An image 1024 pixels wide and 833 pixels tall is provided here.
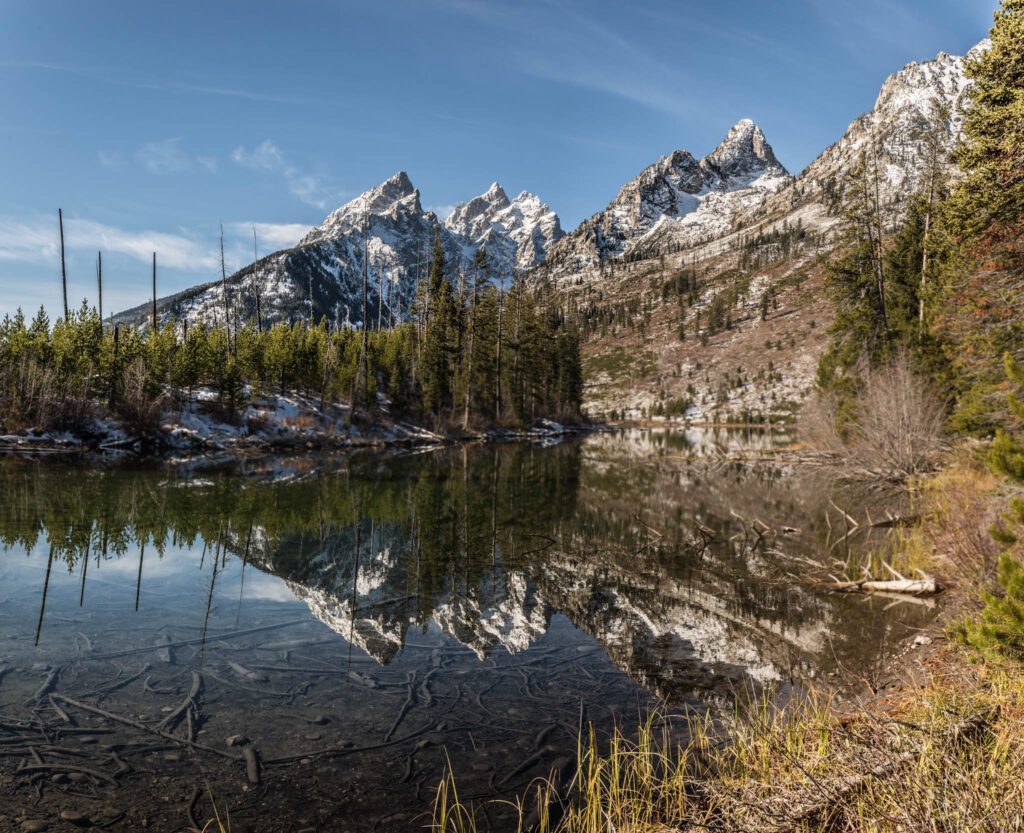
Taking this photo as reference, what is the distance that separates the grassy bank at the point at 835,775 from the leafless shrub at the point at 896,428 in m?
17.4

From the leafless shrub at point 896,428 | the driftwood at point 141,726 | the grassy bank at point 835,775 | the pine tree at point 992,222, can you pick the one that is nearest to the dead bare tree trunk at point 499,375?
the leafless shrub at point 896,428

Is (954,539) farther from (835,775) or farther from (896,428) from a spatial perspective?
(896,428)

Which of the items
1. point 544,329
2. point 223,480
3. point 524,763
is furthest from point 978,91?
point 544,329

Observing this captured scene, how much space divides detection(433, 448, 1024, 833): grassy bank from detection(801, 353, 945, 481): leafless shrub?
57.1 ft

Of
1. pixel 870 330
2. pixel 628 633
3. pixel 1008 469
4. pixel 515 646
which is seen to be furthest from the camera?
pixel 870 330

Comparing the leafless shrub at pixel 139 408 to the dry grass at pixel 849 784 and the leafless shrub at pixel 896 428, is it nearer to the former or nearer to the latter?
the dry grass at pixel 849 784

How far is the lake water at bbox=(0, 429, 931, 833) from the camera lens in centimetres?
568

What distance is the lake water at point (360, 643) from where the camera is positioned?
5680mm

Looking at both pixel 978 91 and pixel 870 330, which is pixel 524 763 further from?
pixel 870 330

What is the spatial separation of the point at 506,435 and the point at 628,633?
53.5m

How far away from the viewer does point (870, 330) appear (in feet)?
109

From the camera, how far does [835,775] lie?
426 centimetres

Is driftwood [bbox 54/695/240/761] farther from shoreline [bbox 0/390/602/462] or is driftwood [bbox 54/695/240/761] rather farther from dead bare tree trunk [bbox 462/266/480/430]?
dead bare tree trunk [bbox 462/266/480/430]

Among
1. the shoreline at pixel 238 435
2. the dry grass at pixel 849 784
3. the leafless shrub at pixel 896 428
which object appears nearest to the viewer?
the dry grass at pixel 849 784
